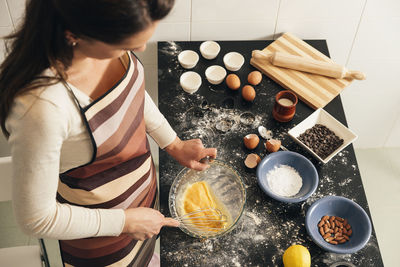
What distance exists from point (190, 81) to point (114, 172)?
2.27ft

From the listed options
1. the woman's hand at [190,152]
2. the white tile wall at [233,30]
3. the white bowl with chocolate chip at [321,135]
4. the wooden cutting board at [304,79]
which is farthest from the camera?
the white tile wall at [233,30]

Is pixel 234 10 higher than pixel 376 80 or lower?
higher

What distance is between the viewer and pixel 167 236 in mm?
1252

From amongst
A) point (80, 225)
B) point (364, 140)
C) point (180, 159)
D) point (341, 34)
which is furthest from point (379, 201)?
point (80, 225)

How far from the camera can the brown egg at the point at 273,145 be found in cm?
142

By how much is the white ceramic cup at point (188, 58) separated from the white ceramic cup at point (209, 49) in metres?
0.04

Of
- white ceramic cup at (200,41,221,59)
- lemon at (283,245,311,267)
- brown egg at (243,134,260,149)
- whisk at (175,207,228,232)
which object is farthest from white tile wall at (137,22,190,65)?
lemon at (283,245,311,267)

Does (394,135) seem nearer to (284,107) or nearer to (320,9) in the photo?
(320,9)

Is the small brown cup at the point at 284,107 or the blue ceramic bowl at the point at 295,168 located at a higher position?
the small brown cup at the point at 284,107

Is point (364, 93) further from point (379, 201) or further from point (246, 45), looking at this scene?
point (246, 45)

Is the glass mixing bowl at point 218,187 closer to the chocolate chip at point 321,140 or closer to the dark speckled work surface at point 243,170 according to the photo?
the dark speckled work surface at point 243,170

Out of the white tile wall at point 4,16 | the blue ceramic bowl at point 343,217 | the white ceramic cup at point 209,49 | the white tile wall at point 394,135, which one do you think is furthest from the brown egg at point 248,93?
the white tile wall at point 394,135

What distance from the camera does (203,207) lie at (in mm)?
1284

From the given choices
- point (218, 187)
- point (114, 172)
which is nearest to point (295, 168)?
point (218, 187)
